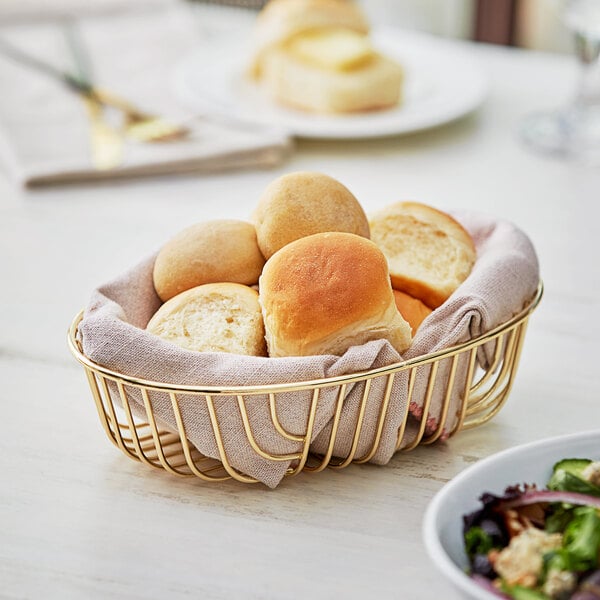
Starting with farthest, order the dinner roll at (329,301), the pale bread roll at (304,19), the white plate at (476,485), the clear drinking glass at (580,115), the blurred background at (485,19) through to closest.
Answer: the blurred background at (485,19) → the pale bread roll at (304,19) → the clear drinking glass at (580,115) → the dinner roll at (329,301) → the white plate at (476,485)

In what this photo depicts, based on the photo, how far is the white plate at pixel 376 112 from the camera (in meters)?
1.19

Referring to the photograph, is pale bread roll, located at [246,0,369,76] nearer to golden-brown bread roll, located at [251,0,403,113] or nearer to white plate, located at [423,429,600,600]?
golden-brown bread roll, located at [251,0,403,113]

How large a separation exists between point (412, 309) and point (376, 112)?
675 millimetres

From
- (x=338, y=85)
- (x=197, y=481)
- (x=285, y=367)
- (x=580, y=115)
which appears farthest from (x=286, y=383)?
(x=580, y=115)

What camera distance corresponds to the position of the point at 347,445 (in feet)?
1.87

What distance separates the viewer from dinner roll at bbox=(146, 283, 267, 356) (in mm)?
Result: 563

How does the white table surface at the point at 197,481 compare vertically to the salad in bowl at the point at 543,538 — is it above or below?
below

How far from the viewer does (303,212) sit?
1.99ft

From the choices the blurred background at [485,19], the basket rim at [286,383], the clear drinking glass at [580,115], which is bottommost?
the blurred background at [485,19]

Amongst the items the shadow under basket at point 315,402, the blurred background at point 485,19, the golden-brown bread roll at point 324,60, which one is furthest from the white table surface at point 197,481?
the blurred background at point 485,19

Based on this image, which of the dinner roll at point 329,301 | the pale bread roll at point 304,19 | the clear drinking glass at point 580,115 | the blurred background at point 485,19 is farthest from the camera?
the blurred background at point 485,19

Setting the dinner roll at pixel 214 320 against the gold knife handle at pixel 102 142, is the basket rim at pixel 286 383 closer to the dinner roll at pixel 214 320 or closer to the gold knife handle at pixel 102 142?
the dinner roll at pixel 214 320

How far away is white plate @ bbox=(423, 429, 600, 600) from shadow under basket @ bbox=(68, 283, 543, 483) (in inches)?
3.0

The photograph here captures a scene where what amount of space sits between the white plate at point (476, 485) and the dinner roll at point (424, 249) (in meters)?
0.14
